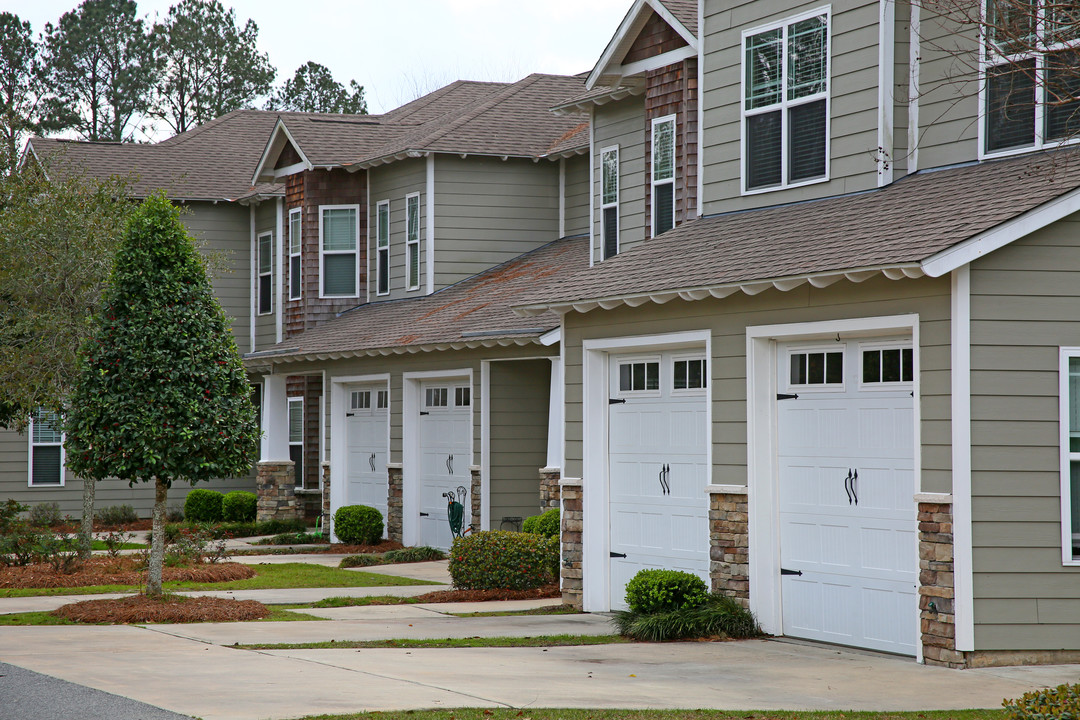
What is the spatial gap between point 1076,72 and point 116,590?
11.9 m

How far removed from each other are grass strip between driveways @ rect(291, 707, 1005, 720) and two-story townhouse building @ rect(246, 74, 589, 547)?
8612mm

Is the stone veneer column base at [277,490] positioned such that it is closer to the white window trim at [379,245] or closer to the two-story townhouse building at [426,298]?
the two-story townhouse building at [426,298]

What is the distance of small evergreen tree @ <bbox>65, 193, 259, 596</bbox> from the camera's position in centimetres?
1209

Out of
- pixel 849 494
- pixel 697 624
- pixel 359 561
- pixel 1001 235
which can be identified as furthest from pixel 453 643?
pixel 359 561

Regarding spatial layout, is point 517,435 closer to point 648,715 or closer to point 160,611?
point 160,611

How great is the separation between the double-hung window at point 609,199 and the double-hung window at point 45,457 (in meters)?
13.7

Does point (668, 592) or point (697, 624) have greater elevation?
point (668, 592)

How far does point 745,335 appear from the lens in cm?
1120

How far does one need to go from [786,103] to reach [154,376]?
280 inches

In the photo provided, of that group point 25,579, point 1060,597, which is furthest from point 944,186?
point 25,579

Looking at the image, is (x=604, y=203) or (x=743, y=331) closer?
(x=743, y=331)

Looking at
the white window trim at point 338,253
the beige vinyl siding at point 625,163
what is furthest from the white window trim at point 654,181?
the white window trim at point 338,253

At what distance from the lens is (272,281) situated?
26.4 m

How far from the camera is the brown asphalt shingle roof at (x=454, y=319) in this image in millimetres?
17406
